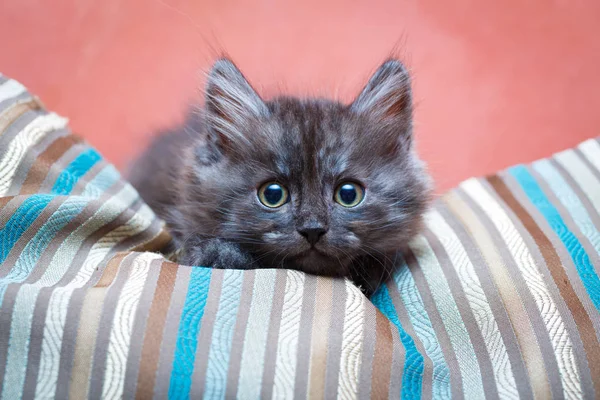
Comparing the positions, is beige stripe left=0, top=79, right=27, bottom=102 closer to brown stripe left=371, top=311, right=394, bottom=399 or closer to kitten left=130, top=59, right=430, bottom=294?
kitten left=130, top=59, right=430, bottom=294

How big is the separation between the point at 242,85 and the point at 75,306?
2.77 feet

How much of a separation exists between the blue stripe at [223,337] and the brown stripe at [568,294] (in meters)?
0.81

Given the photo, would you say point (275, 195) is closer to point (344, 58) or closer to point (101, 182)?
point (101, 182)

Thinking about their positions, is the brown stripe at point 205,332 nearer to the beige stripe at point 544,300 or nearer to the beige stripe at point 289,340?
the beige stripe at point 289,340

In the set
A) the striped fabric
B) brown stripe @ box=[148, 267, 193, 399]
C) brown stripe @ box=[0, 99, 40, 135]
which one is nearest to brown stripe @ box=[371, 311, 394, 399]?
the striped fabric

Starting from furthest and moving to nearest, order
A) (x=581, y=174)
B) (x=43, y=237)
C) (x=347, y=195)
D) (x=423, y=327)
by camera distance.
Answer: (x=581, y=174), (x=347, y=195), (x=423, y=327), (x=43, y=237)

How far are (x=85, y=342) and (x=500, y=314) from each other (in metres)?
0.97

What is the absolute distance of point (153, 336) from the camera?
1.11 meters

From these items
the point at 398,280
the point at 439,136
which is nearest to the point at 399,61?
the point at 398,280

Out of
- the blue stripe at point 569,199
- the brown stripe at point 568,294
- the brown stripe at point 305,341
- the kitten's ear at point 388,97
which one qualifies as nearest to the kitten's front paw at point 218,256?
the brown stripe at point 305,341

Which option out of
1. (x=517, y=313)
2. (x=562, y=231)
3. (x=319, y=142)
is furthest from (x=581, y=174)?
(x=319, y=142)

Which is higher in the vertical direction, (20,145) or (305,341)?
(20,145)

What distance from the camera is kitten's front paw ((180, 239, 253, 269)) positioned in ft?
4.82

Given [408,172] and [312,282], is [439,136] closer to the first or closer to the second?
[408,172]
